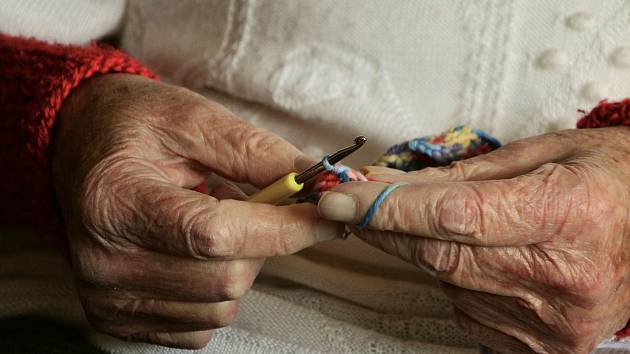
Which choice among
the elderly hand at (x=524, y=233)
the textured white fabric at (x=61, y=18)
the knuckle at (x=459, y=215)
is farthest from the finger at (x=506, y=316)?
the textured white fabric at (x=61, y=18)

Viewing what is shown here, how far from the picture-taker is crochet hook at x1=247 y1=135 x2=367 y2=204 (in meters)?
0.65

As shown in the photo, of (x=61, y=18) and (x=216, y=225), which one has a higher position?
(x=61, y=18)

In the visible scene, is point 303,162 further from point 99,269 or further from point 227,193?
point 99,269

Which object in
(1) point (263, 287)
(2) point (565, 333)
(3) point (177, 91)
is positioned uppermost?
(3) point (177, 91)

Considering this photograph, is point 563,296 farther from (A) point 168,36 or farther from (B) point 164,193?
(A) point 168,36

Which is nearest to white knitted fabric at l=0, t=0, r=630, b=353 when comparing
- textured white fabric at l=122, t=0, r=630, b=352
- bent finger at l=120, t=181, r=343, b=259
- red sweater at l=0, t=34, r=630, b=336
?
textured white fabric at l=122, t=0, r=630, b=352

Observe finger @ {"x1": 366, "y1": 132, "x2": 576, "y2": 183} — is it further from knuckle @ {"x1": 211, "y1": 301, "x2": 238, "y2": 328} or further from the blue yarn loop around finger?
knuckle @ {"x1": 211, "y1": 301, "x2": 238, "y2": 328}

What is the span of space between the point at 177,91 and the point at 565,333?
0.56 meters

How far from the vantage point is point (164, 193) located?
69cm

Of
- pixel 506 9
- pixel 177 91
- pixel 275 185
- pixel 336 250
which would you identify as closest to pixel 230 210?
pixel 275 185

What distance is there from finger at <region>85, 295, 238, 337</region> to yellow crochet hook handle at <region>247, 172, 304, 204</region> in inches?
5.8

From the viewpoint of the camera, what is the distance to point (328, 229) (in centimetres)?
71

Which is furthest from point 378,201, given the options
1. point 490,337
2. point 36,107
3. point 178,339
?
point 36,107

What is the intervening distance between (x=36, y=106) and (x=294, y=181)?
16.7 inches
